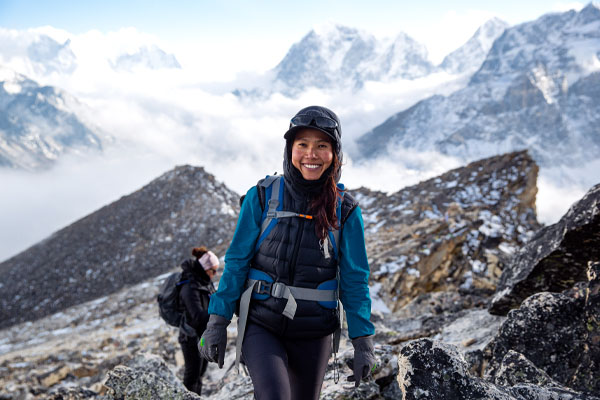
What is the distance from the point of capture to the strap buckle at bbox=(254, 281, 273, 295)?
3074 millimetres

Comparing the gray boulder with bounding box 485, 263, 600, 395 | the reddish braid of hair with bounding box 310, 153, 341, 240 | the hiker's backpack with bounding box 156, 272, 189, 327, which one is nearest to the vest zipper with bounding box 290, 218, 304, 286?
the reddish braid of hair with bounding box 310, 153, 341, 240

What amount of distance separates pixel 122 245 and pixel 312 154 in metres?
24.8

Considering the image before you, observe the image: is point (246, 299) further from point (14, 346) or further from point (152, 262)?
point (152, 262)

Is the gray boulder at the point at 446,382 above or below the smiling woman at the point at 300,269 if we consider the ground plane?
below

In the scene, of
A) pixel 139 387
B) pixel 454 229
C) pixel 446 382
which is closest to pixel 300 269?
pixel 446 382

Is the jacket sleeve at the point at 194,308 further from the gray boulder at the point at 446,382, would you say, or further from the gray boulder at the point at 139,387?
the gray boulder at the point at 446,382

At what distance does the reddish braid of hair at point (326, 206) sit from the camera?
3104 mm

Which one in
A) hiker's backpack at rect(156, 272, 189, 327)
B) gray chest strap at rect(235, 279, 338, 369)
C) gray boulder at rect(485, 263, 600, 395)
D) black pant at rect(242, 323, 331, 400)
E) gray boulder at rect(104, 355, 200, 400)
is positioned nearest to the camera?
black pant at rect(242, 323, 331, 400)

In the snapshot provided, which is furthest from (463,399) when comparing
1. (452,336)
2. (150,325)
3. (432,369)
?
(150,325)

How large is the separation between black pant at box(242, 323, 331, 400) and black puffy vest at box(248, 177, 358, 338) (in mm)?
93

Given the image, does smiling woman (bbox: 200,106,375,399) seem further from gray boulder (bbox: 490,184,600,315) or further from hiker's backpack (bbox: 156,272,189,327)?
gray boulder (bbox: 490,184,600,315)

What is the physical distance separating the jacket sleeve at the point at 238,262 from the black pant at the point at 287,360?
0.28 meters

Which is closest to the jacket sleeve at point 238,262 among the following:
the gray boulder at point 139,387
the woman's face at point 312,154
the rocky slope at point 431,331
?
the woman's face at point 312,154

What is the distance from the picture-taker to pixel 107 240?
25.3 metres
